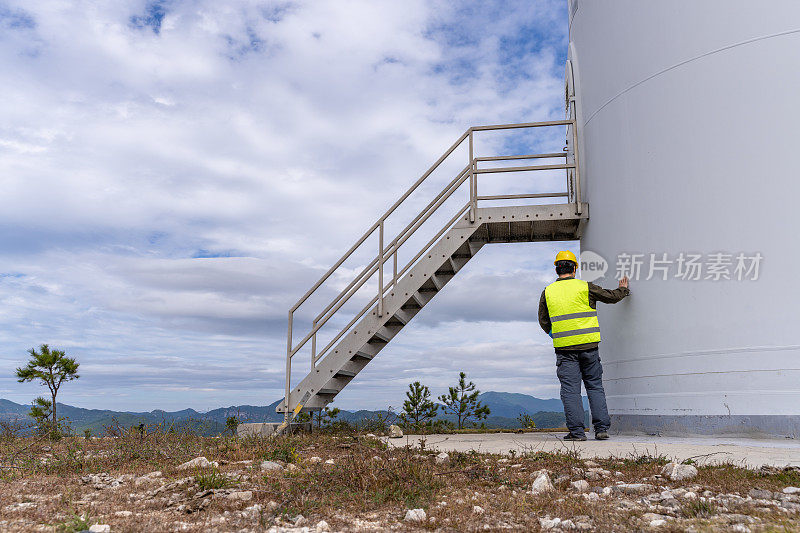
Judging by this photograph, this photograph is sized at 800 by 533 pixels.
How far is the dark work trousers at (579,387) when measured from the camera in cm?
771

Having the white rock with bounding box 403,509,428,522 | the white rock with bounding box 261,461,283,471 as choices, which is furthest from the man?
the white rock with bounding box 403,509,428,522

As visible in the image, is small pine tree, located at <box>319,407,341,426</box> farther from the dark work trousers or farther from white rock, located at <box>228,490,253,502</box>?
white rock, located at <box>228,490,253,502</box>

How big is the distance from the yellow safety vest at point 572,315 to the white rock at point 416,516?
4.63 meters

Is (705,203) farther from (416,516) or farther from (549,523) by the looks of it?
(416,516)

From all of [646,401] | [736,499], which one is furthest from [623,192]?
[736,499]

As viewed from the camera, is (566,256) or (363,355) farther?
(363,355)

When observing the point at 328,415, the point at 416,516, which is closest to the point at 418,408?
the point at 328,415

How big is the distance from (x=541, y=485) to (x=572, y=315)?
3.74 metres

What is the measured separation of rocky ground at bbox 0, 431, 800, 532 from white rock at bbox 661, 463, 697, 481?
0.04 ft

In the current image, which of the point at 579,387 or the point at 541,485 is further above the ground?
the point at 579,387

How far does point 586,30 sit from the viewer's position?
31.1ft

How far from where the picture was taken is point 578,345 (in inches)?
307

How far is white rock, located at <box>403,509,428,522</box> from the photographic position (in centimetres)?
361

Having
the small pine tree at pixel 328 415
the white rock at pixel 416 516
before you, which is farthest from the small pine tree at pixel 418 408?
the white rock at pixel 416 516
